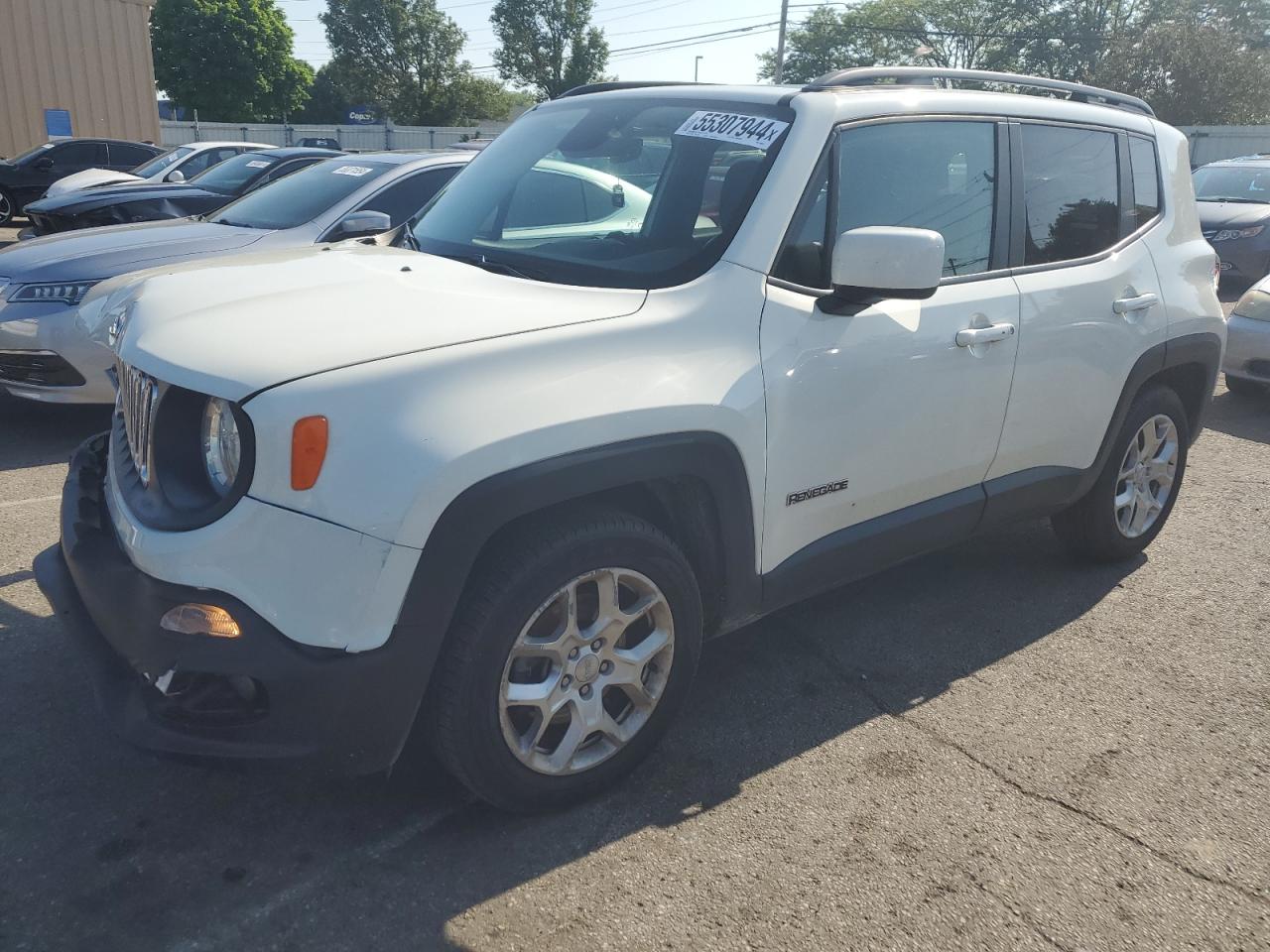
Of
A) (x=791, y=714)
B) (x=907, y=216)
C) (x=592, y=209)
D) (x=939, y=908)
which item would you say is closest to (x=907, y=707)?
(x=791, y=714)

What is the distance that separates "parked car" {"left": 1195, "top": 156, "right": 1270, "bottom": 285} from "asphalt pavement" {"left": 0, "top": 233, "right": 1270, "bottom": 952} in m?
10.1

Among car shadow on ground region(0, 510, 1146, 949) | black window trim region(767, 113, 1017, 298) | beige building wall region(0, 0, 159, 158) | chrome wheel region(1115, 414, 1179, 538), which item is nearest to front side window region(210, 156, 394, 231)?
car shadow on ground region(0, 510, 1146, 949)

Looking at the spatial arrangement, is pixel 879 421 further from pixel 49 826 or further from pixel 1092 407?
pixel 49 826

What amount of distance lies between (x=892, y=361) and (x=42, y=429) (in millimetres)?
5140

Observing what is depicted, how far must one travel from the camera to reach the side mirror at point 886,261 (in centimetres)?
281

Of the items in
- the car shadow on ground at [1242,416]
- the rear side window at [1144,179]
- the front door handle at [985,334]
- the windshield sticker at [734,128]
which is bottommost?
the car shadow on ground at [1242,416]

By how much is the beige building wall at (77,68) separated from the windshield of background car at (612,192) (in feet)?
79.4

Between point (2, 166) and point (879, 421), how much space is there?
60.5 feet

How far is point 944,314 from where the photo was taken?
3.32m

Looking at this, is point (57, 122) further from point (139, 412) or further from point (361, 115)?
point (361, 115)

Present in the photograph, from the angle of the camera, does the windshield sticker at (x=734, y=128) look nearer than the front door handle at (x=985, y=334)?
Yes

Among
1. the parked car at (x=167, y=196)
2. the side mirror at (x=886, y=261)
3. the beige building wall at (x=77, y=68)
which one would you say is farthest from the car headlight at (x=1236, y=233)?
the beige building wall at (x=77, y=68)

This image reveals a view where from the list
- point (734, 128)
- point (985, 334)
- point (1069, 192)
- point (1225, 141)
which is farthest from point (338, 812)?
point (1225, 141)

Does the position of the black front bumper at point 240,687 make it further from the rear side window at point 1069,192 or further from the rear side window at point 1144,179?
the rear side window at point 1144,179
